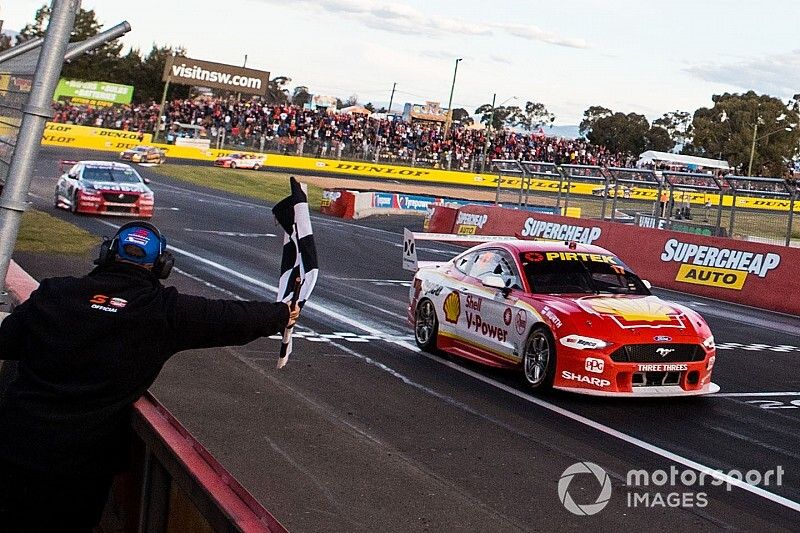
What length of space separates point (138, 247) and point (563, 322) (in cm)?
645

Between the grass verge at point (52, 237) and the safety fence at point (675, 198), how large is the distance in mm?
12573

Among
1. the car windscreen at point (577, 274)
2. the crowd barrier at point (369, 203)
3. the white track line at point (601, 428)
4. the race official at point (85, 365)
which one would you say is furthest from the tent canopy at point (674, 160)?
the race official at point (85, 365)

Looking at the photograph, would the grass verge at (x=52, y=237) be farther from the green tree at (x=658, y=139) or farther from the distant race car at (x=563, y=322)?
the green tree at (x=658, y=139)

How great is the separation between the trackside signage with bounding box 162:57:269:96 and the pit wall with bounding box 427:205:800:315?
65.9 metres

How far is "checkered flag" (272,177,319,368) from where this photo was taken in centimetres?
455

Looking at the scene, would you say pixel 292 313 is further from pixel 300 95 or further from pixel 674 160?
pixel 300 95

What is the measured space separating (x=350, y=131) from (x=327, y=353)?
228 feet

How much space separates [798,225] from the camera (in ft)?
72.8

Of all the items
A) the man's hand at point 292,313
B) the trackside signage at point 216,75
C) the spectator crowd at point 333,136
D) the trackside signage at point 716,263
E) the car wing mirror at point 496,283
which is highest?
the trackside signage at point 216,75

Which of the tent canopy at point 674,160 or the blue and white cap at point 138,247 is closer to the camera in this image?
the blue and white cap at point 138,247

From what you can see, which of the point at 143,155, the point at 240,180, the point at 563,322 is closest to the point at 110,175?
the point at 563,322

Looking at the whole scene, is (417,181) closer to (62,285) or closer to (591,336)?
(591,336)

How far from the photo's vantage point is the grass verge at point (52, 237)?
64.9 ft

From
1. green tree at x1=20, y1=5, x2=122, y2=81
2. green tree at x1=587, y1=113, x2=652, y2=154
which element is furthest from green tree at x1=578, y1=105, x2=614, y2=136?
green tree at x1=20, y1=5, x2=122, y2=81
